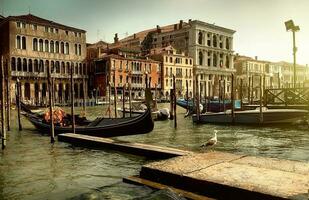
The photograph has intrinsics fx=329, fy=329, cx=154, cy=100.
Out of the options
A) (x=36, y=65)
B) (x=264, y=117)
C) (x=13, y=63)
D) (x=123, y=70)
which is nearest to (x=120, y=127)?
(x=264, y=117)

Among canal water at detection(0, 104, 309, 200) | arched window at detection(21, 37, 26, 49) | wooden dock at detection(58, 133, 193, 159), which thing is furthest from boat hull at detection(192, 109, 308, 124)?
arched window at detection(21, 37, 26, 49)

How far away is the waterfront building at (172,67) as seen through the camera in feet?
154

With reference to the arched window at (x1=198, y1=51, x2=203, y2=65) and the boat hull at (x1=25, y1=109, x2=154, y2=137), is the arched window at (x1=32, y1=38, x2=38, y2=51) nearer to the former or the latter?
the arched window at (x1=198, y1=51, x2=203, y2=65)

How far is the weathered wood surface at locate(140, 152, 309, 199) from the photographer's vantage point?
12.9 ft

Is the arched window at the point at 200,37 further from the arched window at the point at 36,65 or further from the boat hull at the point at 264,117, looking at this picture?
the boat hull at the point at 264,117

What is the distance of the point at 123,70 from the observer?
4238 cm

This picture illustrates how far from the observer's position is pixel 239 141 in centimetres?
1206

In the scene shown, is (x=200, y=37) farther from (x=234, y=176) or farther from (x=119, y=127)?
(x=234, y=176)

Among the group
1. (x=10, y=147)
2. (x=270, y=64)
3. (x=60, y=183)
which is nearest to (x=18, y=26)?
(x=10, y=147)

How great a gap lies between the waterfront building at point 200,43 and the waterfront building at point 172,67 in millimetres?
2036

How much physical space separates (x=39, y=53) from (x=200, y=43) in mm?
26194

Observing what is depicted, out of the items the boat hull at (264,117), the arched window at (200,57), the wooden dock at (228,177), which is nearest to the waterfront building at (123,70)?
the arched window at (200,57)

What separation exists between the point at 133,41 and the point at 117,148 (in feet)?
160

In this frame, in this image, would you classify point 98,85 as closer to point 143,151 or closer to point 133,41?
point 133,41
